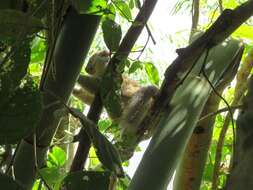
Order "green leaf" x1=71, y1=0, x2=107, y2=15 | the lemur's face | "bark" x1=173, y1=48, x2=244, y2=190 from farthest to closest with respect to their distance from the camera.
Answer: the lemur's face → "bark" x1=173, y1=48, x2=244, y2=190 → "green leaf" x1=71, y1=0, x2=107, y2=15

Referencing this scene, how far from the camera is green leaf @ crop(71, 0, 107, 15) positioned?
0.42 meters

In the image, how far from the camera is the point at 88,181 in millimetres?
347

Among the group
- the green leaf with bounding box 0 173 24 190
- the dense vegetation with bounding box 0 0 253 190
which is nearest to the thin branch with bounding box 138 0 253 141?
the dense vegetation with bounding box 0 0 253 190

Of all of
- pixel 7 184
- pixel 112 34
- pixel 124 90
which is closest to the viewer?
pixel 7 184

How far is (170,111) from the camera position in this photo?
1.62 feet

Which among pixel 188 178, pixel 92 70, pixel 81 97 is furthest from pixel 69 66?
pixel 92 70

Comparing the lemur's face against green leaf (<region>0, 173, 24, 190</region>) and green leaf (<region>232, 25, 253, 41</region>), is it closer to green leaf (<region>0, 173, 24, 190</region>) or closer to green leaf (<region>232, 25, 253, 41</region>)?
green leaf (<region>232, 25, 253, 41</region>)

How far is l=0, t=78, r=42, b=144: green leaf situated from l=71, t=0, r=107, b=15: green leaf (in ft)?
0.47

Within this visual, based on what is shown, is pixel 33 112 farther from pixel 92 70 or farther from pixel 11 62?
pixel 92 70

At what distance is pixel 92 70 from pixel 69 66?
210 centimetres

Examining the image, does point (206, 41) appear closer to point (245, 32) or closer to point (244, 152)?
point (244, 152)

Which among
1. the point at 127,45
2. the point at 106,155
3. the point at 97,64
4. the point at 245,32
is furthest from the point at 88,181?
the point at 97,64

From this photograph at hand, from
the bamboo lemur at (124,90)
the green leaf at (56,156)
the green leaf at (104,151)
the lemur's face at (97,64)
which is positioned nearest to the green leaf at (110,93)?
the green leaf at (104,151)

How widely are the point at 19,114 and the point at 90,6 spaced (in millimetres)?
179
